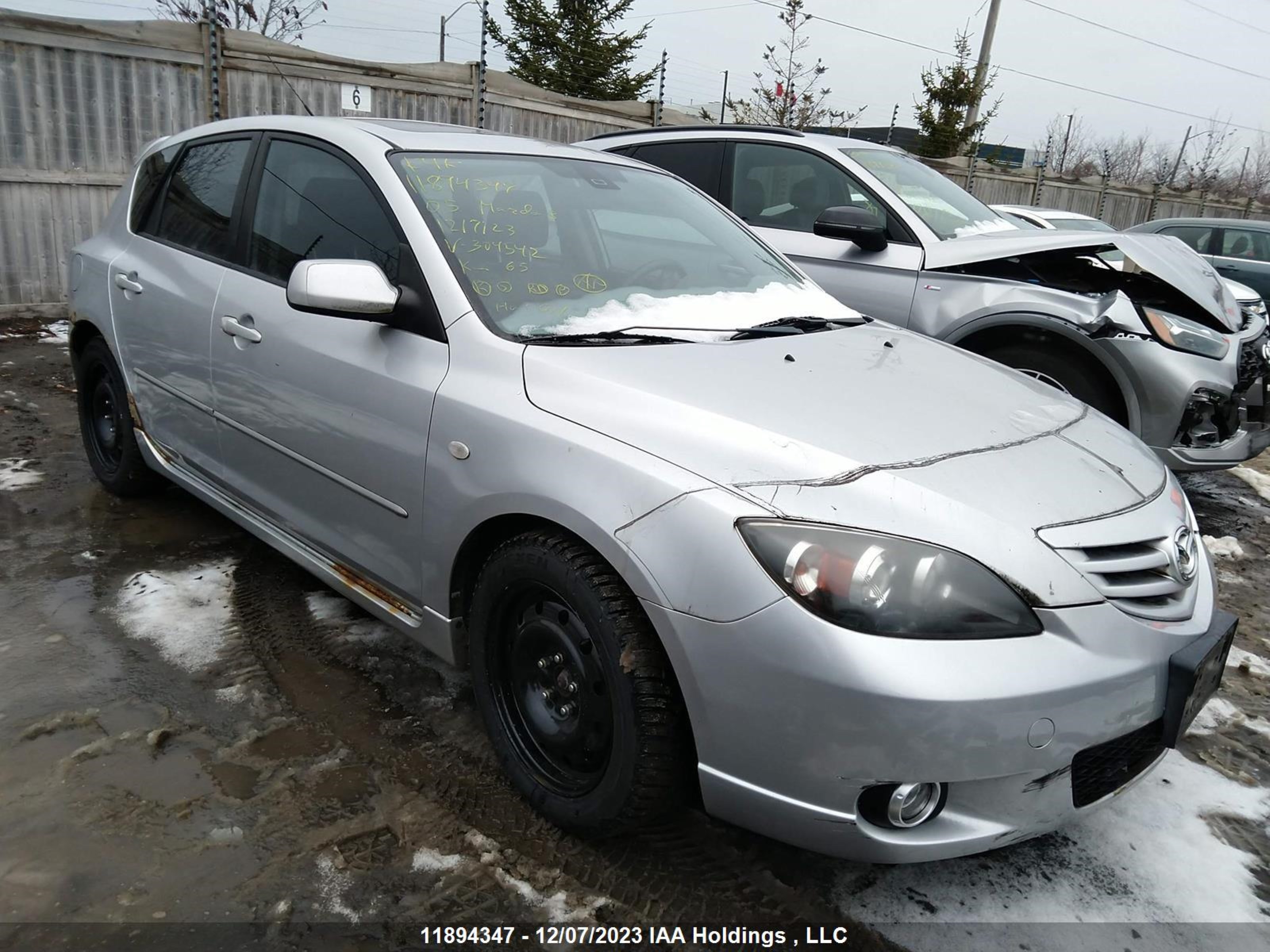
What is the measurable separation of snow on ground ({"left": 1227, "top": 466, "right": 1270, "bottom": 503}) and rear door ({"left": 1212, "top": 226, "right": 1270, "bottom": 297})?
16.8 ft

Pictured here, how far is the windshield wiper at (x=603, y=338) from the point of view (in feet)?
7.95

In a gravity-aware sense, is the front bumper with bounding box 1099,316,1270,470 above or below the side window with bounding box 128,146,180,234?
below

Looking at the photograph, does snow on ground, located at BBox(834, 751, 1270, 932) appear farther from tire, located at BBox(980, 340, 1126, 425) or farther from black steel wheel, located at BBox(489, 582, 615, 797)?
tire, located at BBox(980, 340, 1126, 425)

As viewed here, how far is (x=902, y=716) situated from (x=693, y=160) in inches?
189

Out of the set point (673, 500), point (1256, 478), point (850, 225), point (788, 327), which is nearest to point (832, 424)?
point (673, 500)

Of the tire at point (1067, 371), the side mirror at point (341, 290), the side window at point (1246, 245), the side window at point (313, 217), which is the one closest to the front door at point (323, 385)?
the side window at point (313, 217)

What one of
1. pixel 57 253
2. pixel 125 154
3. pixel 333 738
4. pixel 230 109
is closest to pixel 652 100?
pixel 230 109

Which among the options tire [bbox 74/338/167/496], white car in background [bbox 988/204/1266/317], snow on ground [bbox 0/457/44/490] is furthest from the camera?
white car in background [bbox 988/204/1266/317]

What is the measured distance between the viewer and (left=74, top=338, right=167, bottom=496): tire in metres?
4.06

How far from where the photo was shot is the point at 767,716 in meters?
1.79

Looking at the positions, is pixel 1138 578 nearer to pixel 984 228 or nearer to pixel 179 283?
pixel 179 283

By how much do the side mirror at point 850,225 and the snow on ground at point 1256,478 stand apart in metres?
2.81

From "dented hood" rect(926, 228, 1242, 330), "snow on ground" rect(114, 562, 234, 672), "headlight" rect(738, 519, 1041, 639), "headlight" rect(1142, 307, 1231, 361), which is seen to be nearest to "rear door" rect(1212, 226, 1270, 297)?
"dented hood" rect(926, 228, 1242, 330)

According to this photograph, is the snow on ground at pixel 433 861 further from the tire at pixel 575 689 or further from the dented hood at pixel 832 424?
the dented hood at pixel 832 424
